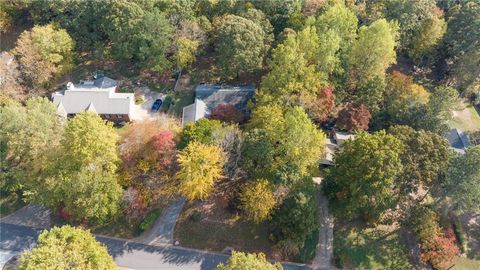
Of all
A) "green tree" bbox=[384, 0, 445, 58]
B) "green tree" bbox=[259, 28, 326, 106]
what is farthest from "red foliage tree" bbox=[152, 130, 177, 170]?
"green tree" bbox=[384, 0, 445, 58]

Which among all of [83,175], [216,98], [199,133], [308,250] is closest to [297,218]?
[308,250]

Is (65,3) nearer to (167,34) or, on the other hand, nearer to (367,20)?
(167,34)

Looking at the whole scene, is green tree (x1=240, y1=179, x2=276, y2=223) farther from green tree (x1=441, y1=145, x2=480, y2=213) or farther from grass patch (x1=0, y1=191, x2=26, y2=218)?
grass patch (x1=0, y1=191, x2=26, y2=218)

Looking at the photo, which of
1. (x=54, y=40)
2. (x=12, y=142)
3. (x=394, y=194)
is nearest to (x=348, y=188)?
(x=394, y=194)

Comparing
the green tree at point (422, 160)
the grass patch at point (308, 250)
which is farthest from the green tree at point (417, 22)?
the grass patch at point (308, 250)

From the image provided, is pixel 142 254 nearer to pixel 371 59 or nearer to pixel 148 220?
pixel 148 220
